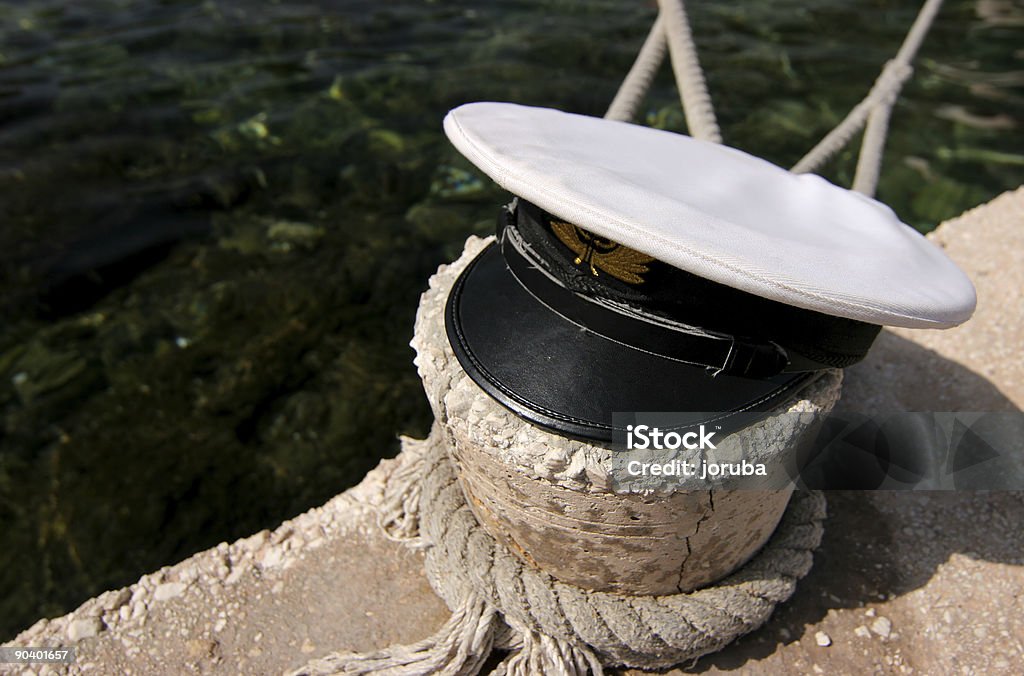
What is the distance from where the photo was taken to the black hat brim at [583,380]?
140 cm

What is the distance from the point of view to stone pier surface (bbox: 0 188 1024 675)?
6.02 ft

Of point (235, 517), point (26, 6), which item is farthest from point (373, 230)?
point (26, 6)

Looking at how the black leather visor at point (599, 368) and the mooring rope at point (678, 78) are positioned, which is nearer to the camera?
the black leather visor at point (599, 368)

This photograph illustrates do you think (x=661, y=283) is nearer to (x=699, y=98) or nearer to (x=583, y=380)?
(x=583, y=380)

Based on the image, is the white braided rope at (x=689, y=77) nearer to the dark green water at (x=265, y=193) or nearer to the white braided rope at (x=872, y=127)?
the white braided rope at (x=872, y=127)

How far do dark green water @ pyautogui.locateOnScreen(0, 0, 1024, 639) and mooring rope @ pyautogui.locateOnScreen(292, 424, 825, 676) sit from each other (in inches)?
40.1

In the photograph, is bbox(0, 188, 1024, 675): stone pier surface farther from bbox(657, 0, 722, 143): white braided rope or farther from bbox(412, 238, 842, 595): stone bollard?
bbox(657, 0, 722, 143): white braided rope

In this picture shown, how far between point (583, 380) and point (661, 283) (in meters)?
0.24

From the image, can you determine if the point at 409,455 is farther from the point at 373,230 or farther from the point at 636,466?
the point at 373,230

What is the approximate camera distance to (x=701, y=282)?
1.34 metres

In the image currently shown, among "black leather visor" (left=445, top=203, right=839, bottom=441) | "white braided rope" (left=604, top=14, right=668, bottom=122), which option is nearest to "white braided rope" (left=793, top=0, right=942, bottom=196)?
"white braided rope" (left=604, top=14, right=668, bottom=122)

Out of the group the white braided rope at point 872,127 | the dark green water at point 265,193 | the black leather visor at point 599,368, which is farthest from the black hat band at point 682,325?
the dark green water at point 265,193

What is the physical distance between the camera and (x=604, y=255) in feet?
4.51

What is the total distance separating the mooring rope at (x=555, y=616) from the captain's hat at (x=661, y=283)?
54 centimetres
